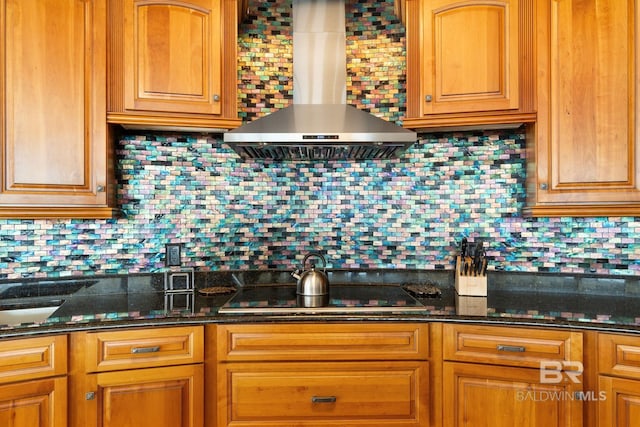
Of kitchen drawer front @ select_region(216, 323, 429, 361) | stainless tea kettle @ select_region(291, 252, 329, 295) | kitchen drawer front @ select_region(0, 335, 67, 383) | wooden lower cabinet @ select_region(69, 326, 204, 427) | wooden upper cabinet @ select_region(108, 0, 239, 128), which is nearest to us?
kitchen drawer front @ select_region(0, 335, 67, 383)

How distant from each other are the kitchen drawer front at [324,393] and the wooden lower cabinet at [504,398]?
117 millimetres

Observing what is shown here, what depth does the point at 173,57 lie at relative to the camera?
6.53 ft

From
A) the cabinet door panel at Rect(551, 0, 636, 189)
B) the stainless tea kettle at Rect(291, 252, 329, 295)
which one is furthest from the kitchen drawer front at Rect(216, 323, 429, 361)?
the cabinet door panel at Rect(551, 0, 636, 189)

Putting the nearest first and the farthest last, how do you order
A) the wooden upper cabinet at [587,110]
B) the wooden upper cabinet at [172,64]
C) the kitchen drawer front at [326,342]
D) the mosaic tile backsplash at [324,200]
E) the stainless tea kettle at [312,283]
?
the kitchen drawer front at [326,342] < the wooden upper cabinet at [587,110] < the wooden upper cabinet at [172,64] < the stainless tea kettle at [312,283] < the mosaic tile backsplash at [324,200]

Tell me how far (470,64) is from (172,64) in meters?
1.33

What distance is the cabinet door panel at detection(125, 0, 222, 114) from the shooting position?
1.97m

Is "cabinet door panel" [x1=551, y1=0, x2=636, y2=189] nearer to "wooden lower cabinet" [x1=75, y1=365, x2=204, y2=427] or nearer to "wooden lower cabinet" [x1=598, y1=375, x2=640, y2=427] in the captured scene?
"wooden lower cabinet" [x1=598, y1=375, x2=640, y2=427]

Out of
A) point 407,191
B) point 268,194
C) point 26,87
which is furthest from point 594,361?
point 26,87

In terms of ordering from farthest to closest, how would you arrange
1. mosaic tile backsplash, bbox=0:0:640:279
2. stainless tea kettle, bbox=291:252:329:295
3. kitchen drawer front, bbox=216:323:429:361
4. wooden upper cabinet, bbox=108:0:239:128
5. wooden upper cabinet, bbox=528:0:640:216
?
1. mosaic tile backsplash, bbox=0:0:640:279
2. stainless tea kettle, bbox=291:252:329:295
3. wooden upper cabinet, bbox=108:0:239:128
4. wooden upper cabinet, bbox=528:0:640:216
5. kitchen drawer front, bbox=216:323:429:361

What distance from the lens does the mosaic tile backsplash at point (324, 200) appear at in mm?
2254

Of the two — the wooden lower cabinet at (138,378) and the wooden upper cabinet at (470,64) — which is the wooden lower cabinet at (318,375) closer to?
the wooden lower cabinet at (138,378)

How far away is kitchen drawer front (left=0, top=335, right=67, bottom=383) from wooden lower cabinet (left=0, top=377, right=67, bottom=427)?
3 centimetres

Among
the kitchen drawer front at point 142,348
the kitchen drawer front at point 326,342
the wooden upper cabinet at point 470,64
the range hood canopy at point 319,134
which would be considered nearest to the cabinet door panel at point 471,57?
the wooden upper cabinet at point 470,64

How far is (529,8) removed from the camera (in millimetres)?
1972
